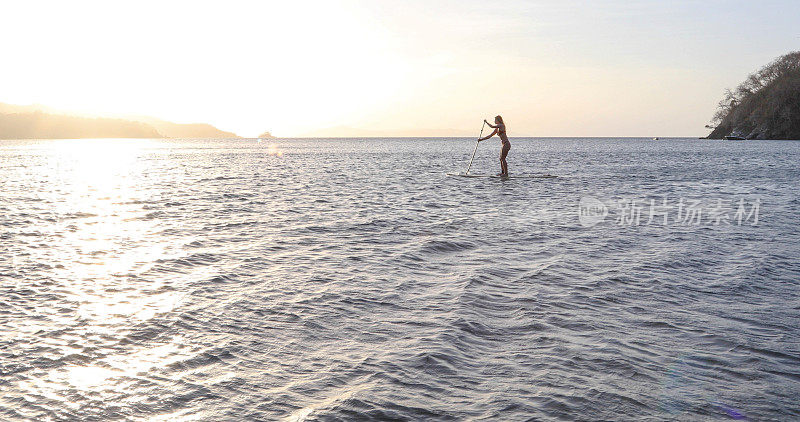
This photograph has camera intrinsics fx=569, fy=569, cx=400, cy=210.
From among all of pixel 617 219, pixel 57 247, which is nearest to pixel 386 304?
pixel 57 247

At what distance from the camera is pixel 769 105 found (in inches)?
5492

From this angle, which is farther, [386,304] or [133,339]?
[386,304]

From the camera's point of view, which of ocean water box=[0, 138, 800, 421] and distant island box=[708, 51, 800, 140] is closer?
ocean water box=[0, 138, 800, 421]

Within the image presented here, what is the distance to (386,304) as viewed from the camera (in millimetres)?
→ 8312

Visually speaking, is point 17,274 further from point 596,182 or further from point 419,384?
point 596,182

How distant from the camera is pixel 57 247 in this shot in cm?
1304

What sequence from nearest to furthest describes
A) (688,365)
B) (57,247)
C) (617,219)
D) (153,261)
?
(688,365) < (153,261) < (57,247) < (617,219)

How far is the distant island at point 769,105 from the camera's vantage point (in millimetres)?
133125

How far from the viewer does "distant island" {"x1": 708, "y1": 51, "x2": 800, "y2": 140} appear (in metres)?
133

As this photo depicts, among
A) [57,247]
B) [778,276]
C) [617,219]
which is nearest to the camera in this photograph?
[778,276]

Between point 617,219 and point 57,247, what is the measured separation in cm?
1560

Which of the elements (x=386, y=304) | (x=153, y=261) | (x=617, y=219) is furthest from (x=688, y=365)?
(x=617, y=219)

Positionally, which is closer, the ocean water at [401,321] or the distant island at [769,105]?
the ocean water at [401,321]

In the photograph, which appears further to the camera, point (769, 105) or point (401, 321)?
point (769, 105)
